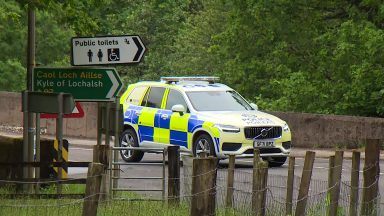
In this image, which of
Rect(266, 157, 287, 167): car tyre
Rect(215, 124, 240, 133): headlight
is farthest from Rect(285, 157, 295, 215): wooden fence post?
Rect(266, 157, 287, 167): car tyre

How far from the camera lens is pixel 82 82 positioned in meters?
15.3

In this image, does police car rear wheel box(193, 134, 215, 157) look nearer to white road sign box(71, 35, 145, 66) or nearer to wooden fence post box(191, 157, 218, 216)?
white road sign box(71, 35, 145, 66)

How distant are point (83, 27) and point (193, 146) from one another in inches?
185

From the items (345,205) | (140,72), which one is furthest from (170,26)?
(345,205)

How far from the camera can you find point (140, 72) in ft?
179

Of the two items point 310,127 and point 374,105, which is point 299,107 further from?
point 310,127

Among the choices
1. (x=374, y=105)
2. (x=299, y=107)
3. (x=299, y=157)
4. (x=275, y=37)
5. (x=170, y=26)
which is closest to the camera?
(x=299, y=157)

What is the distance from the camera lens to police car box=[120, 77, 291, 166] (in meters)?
21.5

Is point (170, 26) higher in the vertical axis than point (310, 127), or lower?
higher

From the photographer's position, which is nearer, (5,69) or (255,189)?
(255,189)

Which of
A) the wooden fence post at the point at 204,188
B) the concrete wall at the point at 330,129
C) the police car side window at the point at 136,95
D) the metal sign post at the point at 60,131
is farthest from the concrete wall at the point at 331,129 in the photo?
the wooden fence post at the point at 204,188

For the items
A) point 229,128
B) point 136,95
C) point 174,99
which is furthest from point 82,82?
point 136,95

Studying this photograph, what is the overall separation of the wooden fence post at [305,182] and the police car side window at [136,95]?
40.1 feet

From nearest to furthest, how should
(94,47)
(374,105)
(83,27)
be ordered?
(94,47)
(83,27)
(374,105)
